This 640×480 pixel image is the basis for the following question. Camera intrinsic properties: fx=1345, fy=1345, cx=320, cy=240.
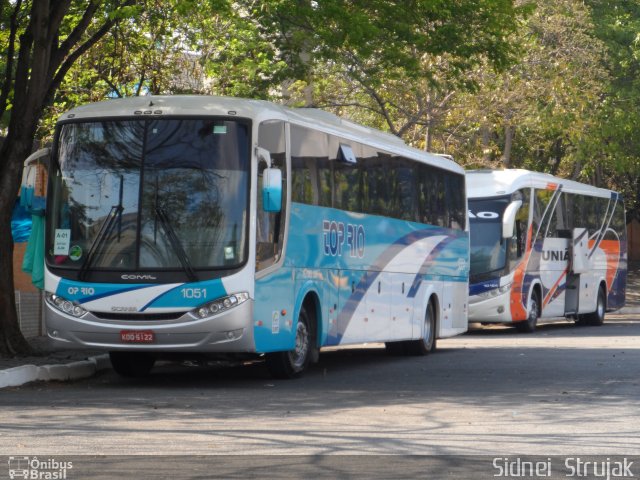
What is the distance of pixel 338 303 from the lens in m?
17.9

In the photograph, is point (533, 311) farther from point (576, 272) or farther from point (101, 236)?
point (101, 236)

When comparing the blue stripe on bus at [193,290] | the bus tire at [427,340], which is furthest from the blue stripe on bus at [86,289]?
the bus tire at [427,340]

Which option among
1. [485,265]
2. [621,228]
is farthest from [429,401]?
[621,228]

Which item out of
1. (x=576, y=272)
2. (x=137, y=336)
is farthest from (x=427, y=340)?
(x=576, y=272)

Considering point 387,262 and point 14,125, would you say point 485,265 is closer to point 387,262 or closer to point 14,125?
point 387,262

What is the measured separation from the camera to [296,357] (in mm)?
16578

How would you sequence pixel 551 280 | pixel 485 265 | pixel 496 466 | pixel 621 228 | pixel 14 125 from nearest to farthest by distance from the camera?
pixel 496 466, pixel 14 125, pixel 485 265, pixel 551 280, pixel 621 228

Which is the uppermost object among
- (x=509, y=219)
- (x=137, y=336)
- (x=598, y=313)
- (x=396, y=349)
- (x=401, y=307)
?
(x=509, y=219)

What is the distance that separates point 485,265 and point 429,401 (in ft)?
49.5

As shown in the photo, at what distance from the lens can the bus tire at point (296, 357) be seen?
16.3m

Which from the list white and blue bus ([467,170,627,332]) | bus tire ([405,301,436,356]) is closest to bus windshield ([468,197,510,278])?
white and blue bus ([467,170,627,332])

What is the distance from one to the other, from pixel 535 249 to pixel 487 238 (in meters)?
1.76

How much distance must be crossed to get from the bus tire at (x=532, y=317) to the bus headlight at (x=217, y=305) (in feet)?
51.8

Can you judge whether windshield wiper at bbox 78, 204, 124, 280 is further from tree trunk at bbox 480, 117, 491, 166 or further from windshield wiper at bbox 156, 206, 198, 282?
tree trunk at bbox 480, 117, 491, 166
